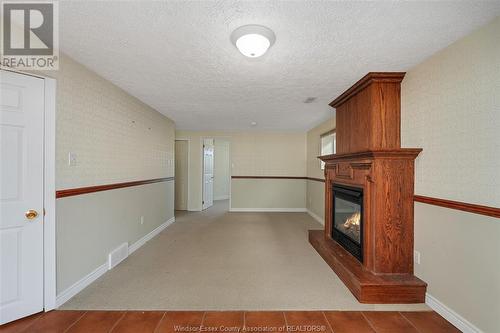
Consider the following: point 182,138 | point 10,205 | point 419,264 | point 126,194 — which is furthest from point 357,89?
point 182,138

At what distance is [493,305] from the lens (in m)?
1.56

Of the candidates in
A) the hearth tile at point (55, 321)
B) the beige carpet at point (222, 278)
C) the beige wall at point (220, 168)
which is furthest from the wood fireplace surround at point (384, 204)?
the beige wall at point (220, 168)

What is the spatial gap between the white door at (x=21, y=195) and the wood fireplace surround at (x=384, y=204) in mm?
2822

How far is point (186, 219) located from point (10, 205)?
369 cm

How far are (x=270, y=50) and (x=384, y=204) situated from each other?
1821 millimetres

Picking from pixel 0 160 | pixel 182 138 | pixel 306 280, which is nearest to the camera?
pixel 0 160

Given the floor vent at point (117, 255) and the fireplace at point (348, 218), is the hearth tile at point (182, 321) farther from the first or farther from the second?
the fireplace at point (348, 218)

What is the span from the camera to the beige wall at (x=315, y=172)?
16.6 feet

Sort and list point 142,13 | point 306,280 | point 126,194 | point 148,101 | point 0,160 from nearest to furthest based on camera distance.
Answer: point 142,13 → point 0,160 → point 306,280 → point 126,194 → point 148,101

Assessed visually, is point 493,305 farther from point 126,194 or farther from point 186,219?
point 186,219

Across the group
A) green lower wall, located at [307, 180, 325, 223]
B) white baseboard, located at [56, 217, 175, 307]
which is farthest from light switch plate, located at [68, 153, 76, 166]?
green lower wall, located at [307, 180, 325, 223]

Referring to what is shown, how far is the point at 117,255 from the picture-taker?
2.88 metres

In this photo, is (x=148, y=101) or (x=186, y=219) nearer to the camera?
(x=148, y=101)

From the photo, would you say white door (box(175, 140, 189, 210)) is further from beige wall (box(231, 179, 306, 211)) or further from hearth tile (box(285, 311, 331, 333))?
hearth tile (box(285, 311, 331, 333))
